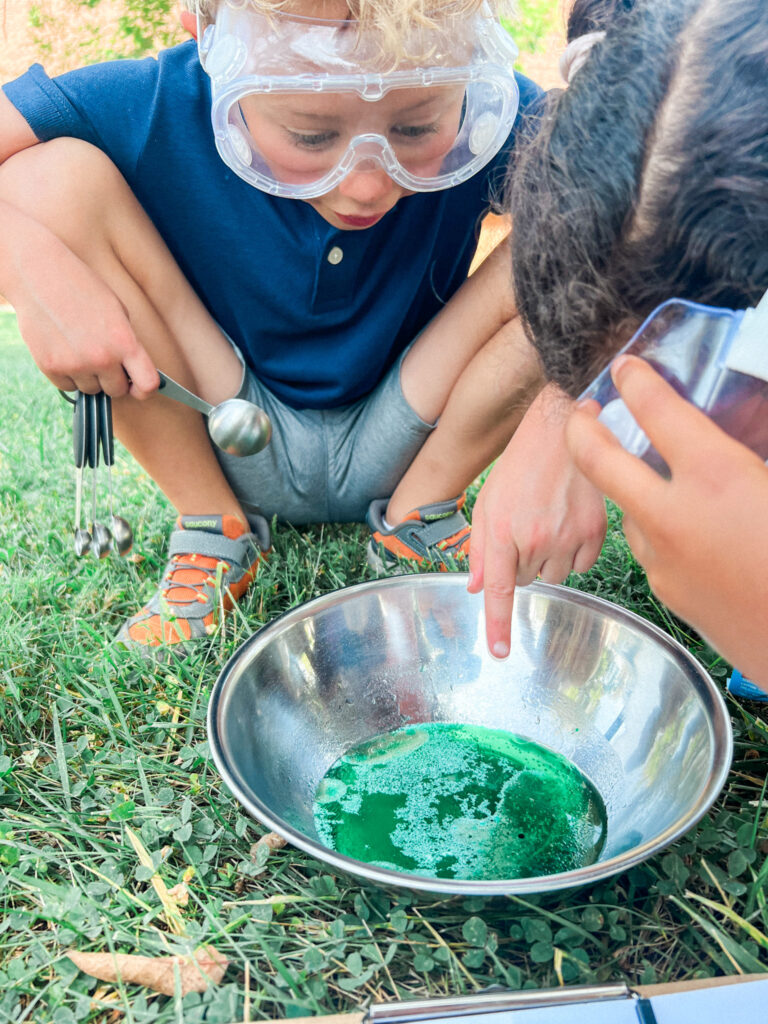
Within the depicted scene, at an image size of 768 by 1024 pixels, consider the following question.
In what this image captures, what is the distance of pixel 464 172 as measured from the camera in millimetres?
1159

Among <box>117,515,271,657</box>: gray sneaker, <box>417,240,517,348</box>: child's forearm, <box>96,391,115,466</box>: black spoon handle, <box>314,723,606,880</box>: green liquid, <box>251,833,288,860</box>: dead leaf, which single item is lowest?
<box>117,515,271,657</box>: gray sneaker

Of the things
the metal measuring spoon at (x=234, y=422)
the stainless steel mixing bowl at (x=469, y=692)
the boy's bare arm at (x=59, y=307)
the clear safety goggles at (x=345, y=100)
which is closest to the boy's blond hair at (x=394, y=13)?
the clear safety goggles at (x=345, y=100)

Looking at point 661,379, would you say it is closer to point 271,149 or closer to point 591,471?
point 591,471

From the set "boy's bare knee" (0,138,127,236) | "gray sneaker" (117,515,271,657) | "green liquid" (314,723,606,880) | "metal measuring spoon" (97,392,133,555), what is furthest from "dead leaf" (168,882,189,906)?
"boy's bare knee" (0,138,127,236)

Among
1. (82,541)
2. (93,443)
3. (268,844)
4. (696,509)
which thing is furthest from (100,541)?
(696,509)

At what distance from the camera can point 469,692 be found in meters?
1.12

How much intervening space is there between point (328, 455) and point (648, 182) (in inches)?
35.6

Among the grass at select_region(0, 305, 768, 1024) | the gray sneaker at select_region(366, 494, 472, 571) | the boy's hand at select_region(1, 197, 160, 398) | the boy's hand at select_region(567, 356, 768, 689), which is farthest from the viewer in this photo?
the gray sneaker at select_region(366, 494, 472, 571)

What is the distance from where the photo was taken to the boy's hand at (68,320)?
1126 mm

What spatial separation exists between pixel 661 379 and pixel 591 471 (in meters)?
0.09

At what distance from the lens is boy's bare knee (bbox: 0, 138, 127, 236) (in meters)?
1.16

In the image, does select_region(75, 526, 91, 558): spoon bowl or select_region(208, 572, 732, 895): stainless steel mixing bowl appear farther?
select_region(75, 526, 91, 558): spoon bowl

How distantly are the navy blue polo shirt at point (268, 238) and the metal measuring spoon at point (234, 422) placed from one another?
0.19 meters

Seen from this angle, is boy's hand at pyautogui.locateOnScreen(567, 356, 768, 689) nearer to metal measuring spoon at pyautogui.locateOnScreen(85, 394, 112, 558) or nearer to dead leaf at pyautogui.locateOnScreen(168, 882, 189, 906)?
dead leaf at pyautogui.locateOnScreen(168, 882, 189, 906)
